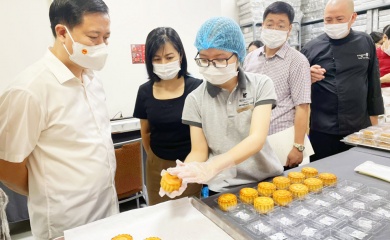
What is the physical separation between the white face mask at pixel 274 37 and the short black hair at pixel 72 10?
1.13 meters

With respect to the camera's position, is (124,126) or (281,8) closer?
(281,8)

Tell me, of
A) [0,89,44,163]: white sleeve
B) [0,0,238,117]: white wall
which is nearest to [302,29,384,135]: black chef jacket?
[0,89,44,163]: white sleeve

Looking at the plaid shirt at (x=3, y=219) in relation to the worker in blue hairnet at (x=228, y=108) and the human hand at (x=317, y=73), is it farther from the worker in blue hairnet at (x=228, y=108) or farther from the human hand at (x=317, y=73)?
the human hand at (x=317, y=73)

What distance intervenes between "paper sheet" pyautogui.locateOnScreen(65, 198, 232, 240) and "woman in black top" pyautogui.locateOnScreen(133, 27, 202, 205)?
2.14ft

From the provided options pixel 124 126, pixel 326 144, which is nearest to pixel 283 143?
pixel 326 144

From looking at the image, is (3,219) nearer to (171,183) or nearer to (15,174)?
(15,174)

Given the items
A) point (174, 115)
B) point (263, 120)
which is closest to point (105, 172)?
point (174, 115)

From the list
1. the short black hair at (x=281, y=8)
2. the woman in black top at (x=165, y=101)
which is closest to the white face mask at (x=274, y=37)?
the short black hair at (x=281, y=8)

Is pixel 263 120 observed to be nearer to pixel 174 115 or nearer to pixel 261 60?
pixel 174 115

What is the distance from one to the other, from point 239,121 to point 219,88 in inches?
6.8

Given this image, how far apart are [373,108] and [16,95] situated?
2.26m

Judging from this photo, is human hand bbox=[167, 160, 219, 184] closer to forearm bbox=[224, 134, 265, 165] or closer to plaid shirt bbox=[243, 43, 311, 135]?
forearm bbox=[224, 134, 265, 165]

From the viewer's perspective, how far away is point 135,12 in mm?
3344

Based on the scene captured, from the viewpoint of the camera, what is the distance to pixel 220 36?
1.02 m
